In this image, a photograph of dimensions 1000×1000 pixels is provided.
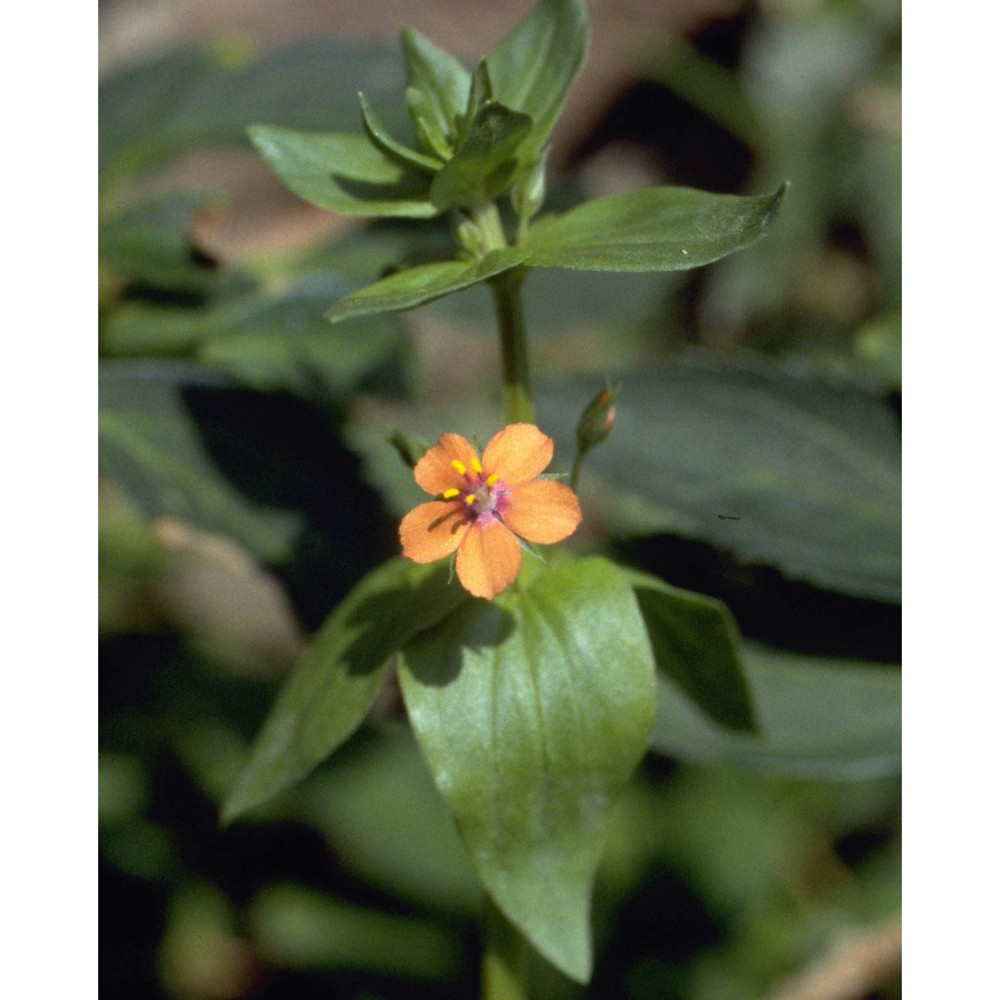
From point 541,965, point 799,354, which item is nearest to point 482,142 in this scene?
point 541,965

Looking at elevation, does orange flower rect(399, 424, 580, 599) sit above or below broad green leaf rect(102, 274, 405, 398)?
below

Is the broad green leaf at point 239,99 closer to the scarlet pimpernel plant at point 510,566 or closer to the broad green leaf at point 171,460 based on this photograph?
the broad green leaf at point 171,460

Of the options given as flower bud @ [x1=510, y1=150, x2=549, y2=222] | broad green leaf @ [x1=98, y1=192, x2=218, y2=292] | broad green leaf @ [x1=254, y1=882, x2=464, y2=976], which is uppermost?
broad green leaf @ [x1=98, y1=192, x2=218, y2=292]

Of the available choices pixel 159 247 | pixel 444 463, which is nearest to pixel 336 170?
pixel 444 463

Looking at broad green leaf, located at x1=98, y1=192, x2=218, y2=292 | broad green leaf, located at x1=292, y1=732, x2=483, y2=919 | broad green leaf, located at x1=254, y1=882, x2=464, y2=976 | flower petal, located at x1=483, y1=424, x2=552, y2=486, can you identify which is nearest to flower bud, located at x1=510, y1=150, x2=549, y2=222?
flower petal, located at x1=483, y1=424, x2=552, y2=486

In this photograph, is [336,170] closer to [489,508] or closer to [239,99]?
[489,508]

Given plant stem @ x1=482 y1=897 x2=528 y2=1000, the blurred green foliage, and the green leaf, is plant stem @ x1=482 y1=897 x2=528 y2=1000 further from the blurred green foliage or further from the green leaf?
the green leaf
